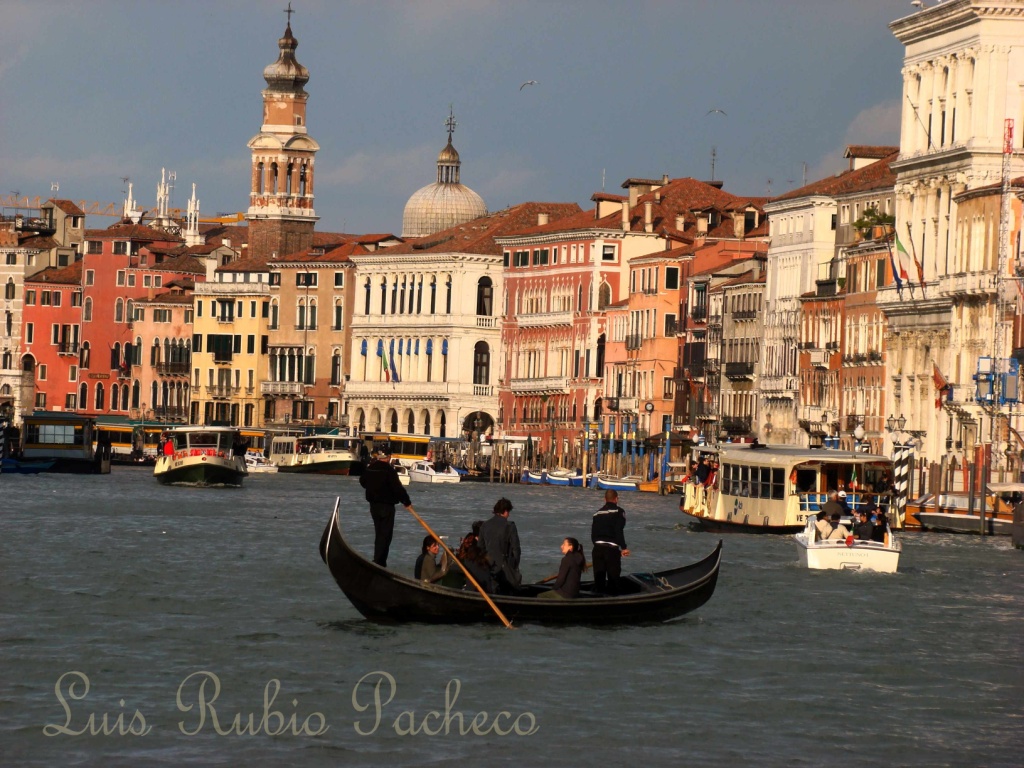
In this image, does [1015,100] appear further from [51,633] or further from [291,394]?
[291,394]

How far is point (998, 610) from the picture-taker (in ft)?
111

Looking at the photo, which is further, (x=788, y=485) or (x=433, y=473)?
(x=433, y=473)

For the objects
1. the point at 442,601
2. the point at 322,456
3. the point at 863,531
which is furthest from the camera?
the point at 322,456

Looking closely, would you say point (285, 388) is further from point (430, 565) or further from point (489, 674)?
point (489, 674)

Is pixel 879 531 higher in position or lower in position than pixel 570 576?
higher

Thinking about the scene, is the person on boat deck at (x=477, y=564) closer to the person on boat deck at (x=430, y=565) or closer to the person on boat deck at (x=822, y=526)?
the person on boat deck at (x=430, y=565)

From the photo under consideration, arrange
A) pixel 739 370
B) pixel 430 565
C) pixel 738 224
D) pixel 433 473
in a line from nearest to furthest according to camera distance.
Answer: pixel 430 565 → pixel 739 370 → pixel 433 473 → pixel 738 224

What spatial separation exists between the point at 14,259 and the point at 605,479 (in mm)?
54648

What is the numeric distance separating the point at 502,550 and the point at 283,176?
102340 millimetres

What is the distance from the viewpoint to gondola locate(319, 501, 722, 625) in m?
26.3

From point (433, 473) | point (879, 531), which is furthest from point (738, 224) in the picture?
point (879, 531)

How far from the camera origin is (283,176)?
419 feet

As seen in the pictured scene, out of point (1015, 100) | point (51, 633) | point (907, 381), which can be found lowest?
point (51, 633)

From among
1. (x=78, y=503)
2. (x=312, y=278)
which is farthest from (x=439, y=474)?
(x=78, y=503)
